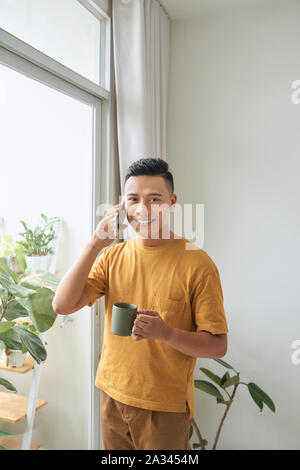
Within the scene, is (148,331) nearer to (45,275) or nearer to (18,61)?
(45,275)

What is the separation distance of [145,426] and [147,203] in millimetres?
679

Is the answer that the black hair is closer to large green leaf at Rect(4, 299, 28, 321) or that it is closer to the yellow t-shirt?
the yellow t-shirt

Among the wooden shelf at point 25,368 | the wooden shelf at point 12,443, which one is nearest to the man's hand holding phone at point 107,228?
the wooden shelf at point 25,368

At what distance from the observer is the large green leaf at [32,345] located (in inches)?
41.8

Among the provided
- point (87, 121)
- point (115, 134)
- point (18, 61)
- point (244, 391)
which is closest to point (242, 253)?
point (244, 391)

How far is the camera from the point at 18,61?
3.92 feet

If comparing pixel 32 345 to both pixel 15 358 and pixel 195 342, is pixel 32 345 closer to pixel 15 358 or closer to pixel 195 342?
pixel 15 358

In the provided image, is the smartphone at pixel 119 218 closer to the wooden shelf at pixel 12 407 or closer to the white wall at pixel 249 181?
the wooden shelf at pixel 12 407

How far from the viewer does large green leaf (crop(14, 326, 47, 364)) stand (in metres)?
1.06

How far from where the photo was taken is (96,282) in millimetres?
1180

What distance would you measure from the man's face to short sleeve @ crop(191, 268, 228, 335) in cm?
22

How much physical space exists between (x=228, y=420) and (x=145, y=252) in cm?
138

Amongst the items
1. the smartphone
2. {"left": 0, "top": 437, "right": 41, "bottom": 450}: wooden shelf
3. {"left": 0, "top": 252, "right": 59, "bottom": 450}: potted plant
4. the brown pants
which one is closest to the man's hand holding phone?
the smartphone

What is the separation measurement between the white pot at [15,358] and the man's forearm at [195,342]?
64 centimetres
